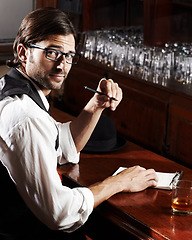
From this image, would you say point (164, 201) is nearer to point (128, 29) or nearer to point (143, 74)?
point (143, 74)

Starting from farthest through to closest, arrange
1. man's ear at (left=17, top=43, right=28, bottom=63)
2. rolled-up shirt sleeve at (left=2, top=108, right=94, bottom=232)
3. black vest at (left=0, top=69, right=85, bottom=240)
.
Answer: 1. man's ear at (left=17, top=43, right=28, bottom=63)
2. black vest at (left=0, top=69, right=85, bottom=240)
3. rolled-up shirt sleeve at (left=2, top=108, right=94, bottom=232)

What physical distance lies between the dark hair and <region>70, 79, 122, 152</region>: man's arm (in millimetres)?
396

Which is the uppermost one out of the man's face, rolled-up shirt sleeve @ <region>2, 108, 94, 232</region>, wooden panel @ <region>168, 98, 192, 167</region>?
the man's face

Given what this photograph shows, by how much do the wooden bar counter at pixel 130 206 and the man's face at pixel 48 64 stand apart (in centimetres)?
49

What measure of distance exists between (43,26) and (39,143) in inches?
20.6

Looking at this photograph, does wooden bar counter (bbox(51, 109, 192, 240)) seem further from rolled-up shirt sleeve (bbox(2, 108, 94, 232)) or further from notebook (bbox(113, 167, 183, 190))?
rolled-up shirt sleeve (bbox(2, 108, 94, 232))

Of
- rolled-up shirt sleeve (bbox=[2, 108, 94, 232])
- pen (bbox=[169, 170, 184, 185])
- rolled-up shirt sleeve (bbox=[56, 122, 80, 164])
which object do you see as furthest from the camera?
rolled-up shirt sleeve (bbox=[56, 122, 80, 164])

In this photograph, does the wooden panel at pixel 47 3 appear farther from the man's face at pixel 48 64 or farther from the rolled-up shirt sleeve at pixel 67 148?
the man's face at pixel 48 64

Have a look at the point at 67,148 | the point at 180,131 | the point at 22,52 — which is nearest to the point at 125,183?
the point at 67,148

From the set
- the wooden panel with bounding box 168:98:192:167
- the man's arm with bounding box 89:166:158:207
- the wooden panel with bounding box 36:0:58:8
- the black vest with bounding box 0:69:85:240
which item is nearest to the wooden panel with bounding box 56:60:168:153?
the wooden panel with bounding box 168:98:192:167

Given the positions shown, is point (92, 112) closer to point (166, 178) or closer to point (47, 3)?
point (166, 178)

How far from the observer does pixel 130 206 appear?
2059 millimetres

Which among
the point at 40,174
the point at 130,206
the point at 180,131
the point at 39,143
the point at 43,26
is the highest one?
the point at 43,26

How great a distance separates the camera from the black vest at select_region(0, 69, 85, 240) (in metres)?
2.01
